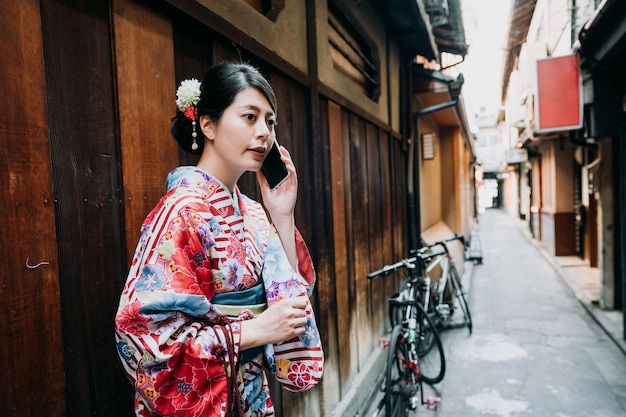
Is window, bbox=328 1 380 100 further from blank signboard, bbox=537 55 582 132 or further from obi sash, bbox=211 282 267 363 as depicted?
blank signboard, bbox=537 55 582 132

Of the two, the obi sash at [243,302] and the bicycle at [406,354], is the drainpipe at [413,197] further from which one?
the obi sash at [243,302]

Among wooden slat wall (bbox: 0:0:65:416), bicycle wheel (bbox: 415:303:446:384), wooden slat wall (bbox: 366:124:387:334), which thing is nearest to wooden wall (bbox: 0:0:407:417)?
wooden slat wall (bbox: 0:0:65:416)

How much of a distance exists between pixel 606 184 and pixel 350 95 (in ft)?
25.4

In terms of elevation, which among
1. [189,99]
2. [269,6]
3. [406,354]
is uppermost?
[269,6]

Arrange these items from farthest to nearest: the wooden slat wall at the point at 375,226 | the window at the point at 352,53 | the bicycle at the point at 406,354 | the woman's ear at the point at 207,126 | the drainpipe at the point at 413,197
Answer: the drainpipe at the point at 413,197, the wooden slat wall at the point at 375,226, the window at the point at 352,53, the bicycle at the point at 406,354, the woman's ear at the point at 207,126

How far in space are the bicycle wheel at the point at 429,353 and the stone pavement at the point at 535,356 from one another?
19 centimetres

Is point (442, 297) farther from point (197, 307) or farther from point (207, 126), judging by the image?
point (197, 307)

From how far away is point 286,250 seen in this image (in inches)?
84.6

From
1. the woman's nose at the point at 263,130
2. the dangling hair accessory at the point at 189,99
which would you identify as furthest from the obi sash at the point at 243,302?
the dangling hair accessory at the point at 189,99

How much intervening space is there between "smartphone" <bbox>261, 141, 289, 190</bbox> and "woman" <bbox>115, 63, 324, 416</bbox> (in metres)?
0.03

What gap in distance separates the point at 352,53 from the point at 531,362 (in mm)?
5508

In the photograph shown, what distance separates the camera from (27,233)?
1.48m

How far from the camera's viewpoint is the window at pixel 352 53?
17.5 feet

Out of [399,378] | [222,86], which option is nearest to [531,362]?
[399,378]
